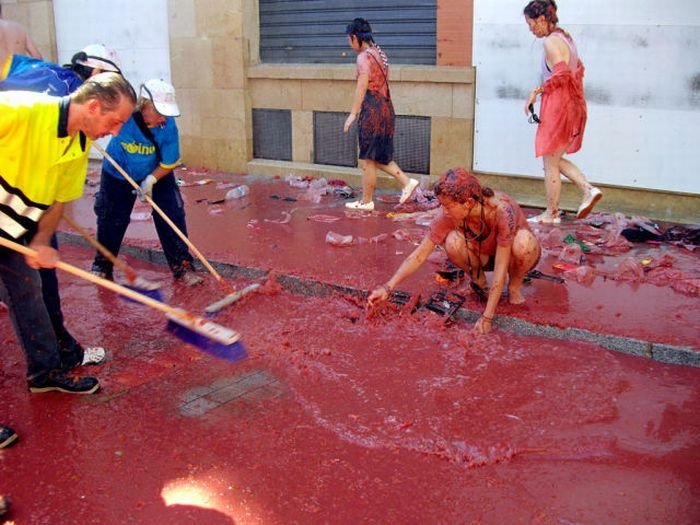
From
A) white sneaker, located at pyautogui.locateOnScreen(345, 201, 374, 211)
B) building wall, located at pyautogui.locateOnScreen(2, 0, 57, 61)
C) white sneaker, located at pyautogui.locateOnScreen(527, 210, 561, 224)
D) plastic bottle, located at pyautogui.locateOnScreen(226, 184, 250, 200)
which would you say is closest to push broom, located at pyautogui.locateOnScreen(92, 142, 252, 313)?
white sneaker, located at pyautogui.locateOnScreen(345, 201, 374, 211)

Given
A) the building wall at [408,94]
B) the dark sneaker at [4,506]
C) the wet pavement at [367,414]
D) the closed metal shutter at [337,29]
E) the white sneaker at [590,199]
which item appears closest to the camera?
the dark sneaker at [4,506]

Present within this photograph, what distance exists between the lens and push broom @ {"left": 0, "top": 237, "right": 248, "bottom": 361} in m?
4.05

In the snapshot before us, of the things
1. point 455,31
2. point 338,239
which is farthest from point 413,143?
point 338,239

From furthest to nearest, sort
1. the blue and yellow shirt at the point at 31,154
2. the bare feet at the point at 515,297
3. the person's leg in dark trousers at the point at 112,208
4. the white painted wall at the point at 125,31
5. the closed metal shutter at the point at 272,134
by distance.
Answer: the white painted wall at the point at 125,31
the closed metal shutter at the point at 272,134
the person's leg in dark trousers at the point at 112,208
the bare feet at the point at 515,297
the blue and yellow shirt at the point at 31,154

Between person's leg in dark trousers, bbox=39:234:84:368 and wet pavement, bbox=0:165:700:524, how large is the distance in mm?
175

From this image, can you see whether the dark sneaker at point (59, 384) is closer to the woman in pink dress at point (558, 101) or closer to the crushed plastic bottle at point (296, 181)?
the woman in pink dress at point (558, 101)

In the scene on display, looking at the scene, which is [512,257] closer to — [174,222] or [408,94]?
[174,222]

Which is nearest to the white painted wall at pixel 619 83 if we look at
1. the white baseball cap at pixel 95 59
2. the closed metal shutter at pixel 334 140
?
the closed metal shutter at pixel 334 140

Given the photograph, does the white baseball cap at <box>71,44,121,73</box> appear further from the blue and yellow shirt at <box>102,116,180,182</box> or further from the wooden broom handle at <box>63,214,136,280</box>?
the wooden broom handle at <box>63,214,136,280</box>

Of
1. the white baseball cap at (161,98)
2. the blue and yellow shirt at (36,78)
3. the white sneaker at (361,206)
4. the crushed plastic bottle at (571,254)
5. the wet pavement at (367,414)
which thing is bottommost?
the wet pavement at (367,414)

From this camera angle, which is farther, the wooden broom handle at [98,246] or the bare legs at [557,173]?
the bare legs at [557,173]

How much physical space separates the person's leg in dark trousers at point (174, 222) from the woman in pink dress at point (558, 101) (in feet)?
11.3

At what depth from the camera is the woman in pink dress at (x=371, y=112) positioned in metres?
8.26

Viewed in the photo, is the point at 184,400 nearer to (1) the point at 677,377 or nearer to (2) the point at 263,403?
(2) the point at 263,403
